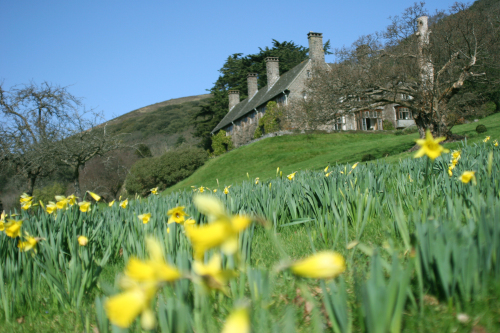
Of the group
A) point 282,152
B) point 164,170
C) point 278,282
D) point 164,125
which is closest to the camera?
point 278,282

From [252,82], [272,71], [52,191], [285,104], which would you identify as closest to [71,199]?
[52,191]

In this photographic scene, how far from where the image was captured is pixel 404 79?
15.1m

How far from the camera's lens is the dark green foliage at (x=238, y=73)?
1993 inches

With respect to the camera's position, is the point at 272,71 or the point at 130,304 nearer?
the point at 130,304

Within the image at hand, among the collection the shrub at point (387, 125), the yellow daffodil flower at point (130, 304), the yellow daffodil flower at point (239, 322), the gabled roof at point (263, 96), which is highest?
the gabled roof at point (263, 96)

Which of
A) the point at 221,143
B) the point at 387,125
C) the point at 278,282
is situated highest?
the point at 221,143

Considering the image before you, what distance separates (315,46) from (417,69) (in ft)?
65.3

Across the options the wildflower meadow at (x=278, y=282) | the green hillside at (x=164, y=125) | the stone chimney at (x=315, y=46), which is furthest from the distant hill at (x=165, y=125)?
the wildflower meadow at (x=278, y=282)

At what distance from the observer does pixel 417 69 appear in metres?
15.4

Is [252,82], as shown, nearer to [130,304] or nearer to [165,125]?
[165,125]

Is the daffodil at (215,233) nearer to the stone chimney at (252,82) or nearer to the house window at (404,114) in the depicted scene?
the house window at (404,114)

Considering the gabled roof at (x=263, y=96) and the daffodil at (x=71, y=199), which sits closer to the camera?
the daffodil at (x=71, y=199)

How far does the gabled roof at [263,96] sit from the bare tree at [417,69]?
60.3 feet

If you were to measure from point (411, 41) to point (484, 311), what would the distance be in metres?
17.3
